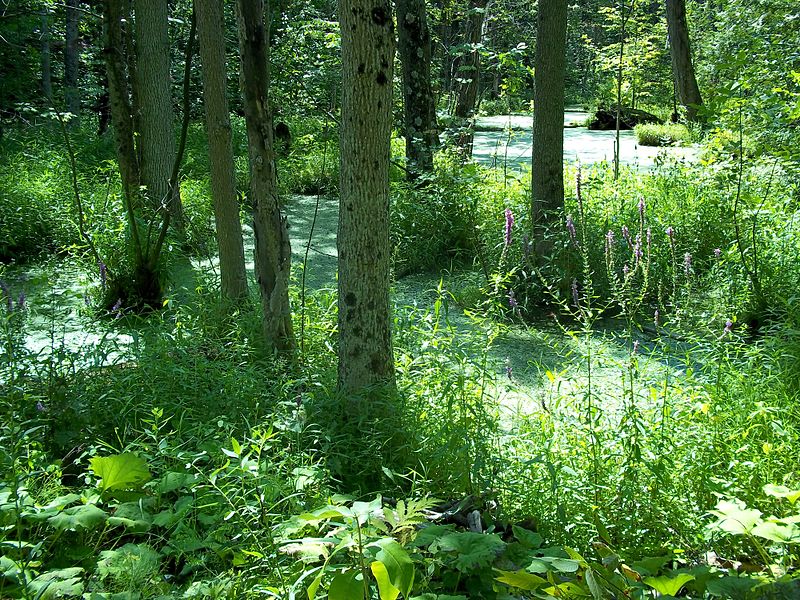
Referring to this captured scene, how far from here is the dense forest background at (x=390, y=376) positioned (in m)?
2.19

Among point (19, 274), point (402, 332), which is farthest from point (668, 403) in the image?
point (19, 274)

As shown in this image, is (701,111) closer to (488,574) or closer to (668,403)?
(668,403)

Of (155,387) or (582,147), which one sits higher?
(582,147)

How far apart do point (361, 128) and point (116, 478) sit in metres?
1.76

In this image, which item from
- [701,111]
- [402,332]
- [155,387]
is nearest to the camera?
[155,387]

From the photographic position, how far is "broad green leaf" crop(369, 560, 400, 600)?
1572 mm

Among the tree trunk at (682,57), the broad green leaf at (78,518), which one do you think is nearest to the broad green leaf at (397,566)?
the broad green leaf at (78,518)

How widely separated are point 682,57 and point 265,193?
37.8ft

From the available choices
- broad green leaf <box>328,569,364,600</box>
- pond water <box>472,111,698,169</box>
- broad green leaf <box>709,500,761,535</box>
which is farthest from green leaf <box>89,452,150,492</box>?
pond water <box>472,111,698,169</box>

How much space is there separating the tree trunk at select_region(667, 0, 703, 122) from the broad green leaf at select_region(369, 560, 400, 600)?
43.7 feet

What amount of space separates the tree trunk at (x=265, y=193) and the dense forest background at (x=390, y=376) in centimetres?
2

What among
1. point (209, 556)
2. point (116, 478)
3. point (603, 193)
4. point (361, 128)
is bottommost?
point (209, 556)

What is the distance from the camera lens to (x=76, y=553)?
2.34 meters

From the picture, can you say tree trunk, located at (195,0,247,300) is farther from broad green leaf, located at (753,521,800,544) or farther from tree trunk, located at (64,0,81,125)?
tree trunk, located at (64,0,81,125)
